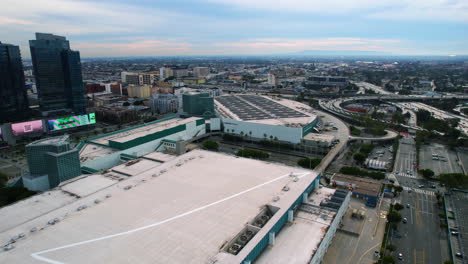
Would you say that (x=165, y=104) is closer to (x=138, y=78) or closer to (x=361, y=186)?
(x=138, y=78)

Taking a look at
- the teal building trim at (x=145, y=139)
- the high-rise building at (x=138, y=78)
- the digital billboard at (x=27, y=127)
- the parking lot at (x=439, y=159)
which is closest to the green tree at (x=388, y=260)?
the parking lot at (x=439, y=159)

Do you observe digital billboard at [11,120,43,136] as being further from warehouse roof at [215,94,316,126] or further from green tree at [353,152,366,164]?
green tree at [353,152,366,164]

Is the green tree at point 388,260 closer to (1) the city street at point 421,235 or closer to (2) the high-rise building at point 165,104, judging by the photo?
(1) the city street at point 421,235

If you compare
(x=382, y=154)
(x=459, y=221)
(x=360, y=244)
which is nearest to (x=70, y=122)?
(x=360, y=244)

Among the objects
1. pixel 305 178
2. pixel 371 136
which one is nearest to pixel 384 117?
pixel 371 136

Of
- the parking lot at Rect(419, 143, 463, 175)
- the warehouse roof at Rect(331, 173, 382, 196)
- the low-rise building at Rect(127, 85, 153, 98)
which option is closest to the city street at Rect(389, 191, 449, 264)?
the warehouse roof at Rect(331, 173, 382, 196)

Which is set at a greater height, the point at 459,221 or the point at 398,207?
the point at 398,207
